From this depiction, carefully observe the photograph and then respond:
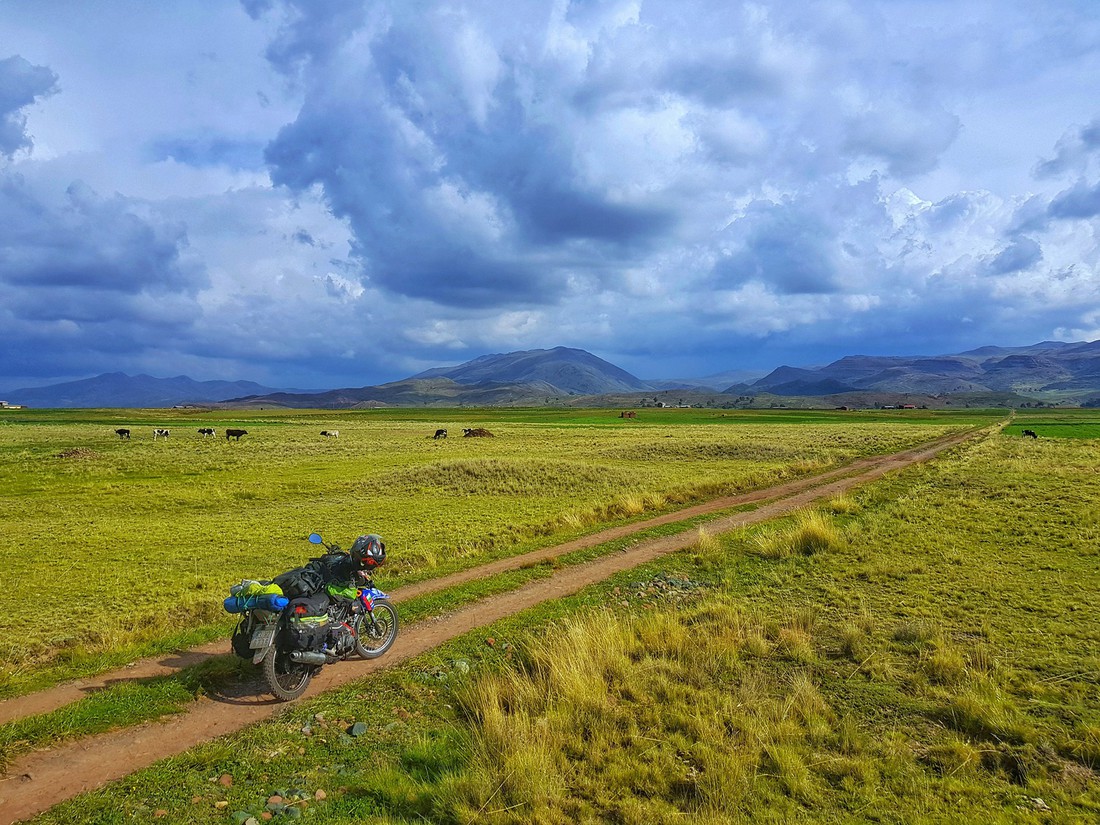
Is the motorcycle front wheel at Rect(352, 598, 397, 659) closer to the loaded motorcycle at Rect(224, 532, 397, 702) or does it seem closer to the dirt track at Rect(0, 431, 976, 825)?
the loaded motorcycle at Rect(224, 532, 397, 702)

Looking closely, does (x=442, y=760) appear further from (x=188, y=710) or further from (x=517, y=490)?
(x=517, y=490)

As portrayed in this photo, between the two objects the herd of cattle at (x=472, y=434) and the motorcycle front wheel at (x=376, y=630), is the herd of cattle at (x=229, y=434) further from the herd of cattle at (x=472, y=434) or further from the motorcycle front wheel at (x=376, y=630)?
the motorcycle front wheel at (x=376, y=630)

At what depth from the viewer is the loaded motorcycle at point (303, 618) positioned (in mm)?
8266

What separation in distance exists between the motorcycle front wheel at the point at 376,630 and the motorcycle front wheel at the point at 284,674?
1.09 meters

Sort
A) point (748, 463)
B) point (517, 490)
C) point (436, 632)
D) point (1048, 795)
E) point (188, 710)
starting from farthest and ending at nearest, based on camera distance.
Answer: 1. point (748, 463)
2. point (517, 490)
3. point (436, 632)
4. point (188, 710)
5. point (1048, 795)

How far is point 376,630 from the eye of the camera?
10375 millimetres

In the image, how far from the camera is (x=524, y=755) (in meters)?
6.51

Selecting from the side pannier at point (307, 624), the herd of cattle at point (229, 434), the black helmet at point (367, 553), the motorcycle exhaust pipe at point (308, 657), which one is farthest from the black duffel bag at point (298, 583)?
the herd of cattle at point (229, 434)

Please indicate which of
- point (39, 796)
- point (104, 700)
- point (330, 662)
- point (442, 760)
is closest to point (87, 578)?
point (104, 700)

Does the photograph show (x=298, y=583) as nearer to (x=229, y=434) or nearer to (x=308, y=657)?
(x=308, y=657)

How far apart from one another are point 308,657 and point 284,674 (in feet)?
2.22

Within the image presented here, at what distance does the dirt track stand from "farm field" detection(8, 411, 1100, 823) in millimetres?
428

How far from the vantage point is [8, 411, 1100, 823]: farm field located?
6.06 m

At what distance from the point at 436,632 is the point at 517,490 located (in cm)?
2239
